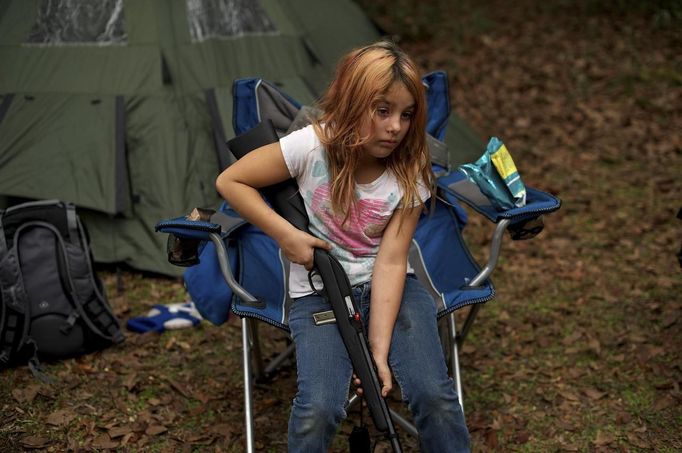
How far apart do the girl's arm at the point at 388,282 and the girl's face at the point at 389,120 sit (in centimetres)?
26

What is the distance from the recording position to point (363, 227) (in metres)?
2.78

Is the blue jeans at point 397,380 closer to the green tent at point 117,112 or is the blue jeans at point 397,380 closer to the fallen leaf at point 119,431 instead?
the fallen leaf at point 119,431

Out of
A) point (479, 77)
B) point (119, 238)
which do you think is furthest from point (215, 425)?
point (479, 77)

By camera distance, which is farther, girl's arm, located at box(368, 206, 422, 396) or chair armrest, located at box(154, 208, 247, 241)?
chair armrest, located at box(154, 208, 247, 241)

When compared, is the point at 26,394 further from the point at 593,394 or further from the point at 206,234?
the point at 593,394

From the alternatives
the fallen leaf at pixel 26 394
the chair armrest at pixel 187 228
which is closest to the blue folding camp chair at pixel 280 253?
the chair armrest at pixel 187 228

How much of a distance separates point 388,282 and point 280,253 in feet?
2.20

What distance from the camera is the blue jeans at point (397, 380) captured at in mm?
2416

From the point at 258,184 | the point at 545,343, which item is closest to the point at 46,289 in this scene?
the point at 258,184

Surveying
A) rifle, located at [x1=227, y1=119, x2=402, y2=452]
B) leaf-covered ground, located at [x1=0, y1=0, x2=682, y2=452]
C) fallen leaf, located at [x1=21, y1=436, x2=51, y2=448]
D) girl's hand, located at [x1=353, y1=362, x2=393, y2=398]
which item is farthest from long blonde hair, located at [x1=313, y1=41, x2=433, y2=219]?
fallen leaf, located at [x1=21, y1=436, x2=51, y2=448]

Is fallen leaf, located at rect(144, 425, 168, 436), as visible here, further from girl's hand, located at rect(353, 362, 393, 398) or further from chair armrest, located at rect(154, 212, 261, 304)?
girl's hand, located at rect(353, 362, 393, 398)

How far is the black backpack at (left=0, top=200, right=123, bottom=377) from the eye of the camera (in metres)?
3.51

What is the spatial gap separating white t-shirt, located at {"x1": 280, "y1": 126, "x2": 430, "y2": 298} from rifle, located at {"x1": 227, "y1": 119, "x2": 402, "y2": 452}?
0.06 metres

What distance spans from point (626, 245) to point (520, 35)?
4.72m
